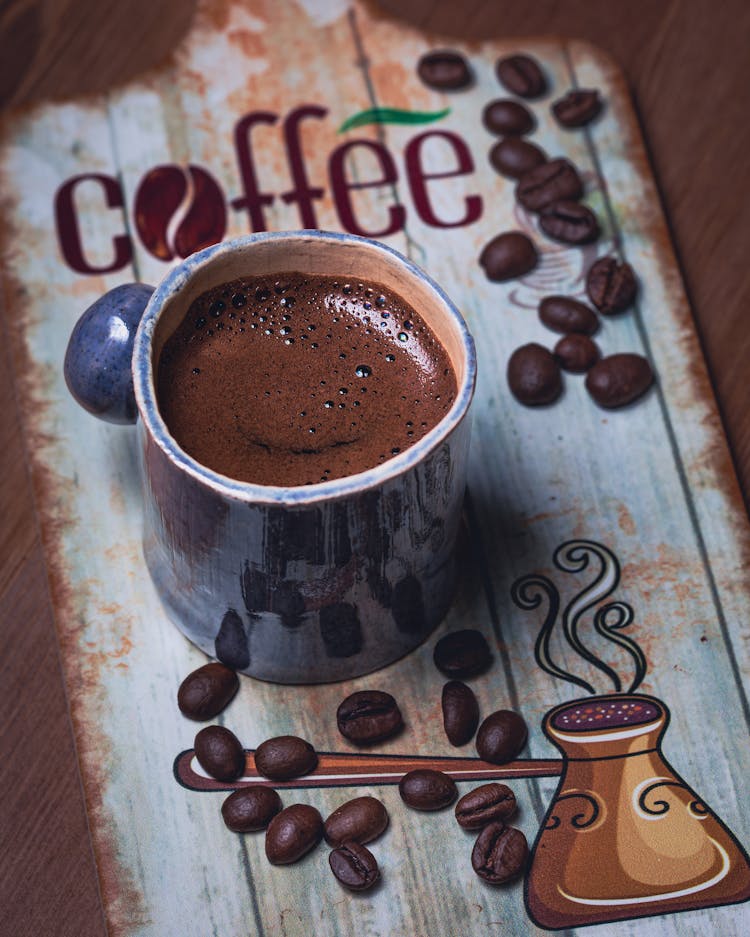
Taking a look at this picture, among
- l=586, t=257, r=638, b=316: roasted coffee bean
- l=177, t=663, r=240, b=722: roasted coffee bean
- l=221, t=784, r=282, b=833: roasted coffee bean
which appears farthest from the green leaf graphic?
l=221, t=784, r=282, b=833: roasted coffee bean

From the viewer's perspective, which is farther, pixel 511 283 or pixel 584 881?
pixel 511 283

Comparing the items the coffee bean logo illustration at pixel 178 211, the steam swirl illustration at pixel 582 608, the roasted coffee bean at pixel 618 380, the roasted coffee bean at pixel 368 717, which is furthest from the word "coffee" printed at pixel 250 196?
the roasted coffee bean at pixel 368 717

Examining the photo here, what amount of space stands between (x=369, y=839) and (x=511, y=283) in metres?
0.65

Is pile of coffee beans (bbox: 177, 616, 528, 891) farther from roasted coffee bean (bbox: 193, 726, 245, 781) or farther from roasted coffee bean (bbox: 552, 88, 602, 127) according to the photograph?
roasted coffee bean (bbox: 552, 88, 602, 127)

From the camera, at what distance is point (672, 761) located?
1.35 metres

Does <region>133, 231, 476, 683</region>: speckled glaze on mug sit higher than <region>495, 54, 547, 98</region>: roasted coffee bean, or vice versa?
<region>495, 54, 547, 98</region>: roasted coffee bean

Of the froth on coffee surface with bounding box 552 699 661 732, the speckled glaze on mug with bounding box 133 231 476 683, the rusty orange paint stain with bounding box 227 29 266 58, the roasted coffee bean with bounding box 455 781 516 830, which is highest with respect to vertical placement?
the rusty orange paint stain with bounding box 227 29 266 58

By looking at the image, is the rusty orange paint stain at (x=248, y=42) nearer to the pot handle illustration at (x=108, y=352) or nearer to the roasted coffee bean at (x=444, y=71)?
the roasted coffee bean at (x=444, y=71)

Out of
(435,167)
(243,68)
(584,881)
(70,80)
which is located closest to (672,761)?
(584,881)

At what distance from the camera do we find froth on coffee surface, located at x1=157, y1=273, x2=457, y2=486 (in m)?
1.26

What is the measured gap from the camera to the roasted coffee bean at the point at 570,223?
1.63 meters

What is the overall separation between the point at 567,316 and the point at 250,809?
63 centimetres

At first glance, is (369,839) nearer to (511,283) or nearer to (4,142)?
(511,283)

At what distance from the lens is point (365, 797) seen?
4.31 ft
